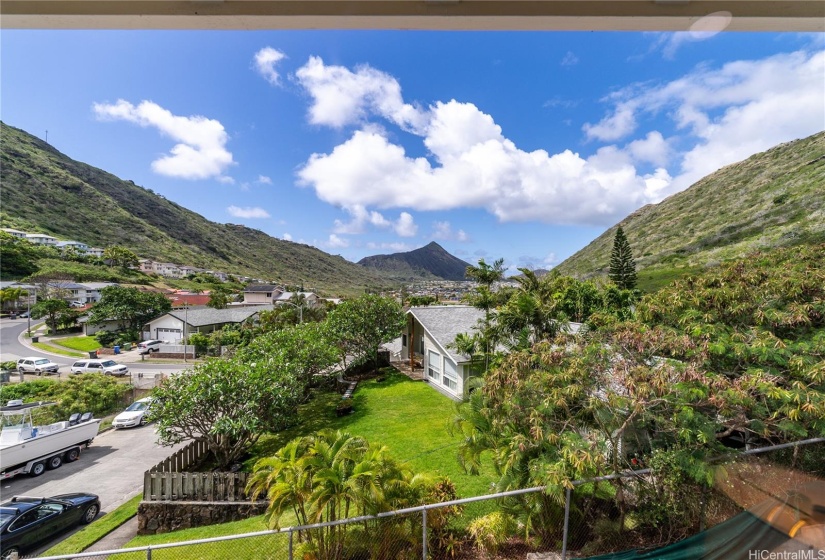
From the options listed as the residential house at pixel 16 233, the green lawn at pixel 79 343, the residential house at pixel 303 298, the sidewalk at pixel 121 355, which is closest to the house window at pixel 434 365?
the sidewalk at pixel 121 355

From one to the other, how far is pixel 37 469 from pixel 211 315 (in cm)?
3325

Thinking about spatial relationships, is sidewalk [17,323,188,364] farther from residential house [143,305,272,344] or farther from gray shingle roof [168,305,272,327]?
gray shingle roof [168,305,272,327]

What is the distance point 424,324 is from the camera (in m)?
21.0

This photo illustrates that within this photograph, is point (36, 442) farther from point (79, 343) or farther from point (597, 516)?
point (79, 343)

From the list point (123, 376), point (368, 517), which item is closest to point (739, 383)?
point (368, 517)

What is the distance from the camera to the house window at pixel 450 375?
60.1 feet

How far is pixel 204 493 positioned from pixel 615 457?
33.1 ft

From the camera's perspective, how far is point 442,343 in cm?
1914

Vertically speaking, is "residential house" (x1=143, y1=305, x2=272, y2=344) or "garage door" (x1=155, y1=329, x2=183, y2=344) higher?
"residential house" (x1=143, y1=305, x2=272, y2=344)

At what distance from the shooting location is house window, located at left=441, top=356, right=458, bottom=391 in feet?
60.1

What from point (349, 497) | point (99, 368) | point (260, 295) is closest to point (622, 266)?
point (349, 497)

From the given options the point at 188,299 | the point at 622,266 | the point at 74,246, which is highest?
the point at 74,246

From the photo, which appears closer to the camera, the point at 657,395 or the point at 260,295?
the point at 657,395

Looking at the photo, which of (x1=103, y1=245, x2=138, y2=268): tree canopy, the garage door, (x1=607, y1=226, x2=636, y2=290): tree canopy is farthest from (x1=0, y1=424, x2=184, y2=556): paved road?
(x1=103, y1=245, x2=138, y2=268): tree canopy
